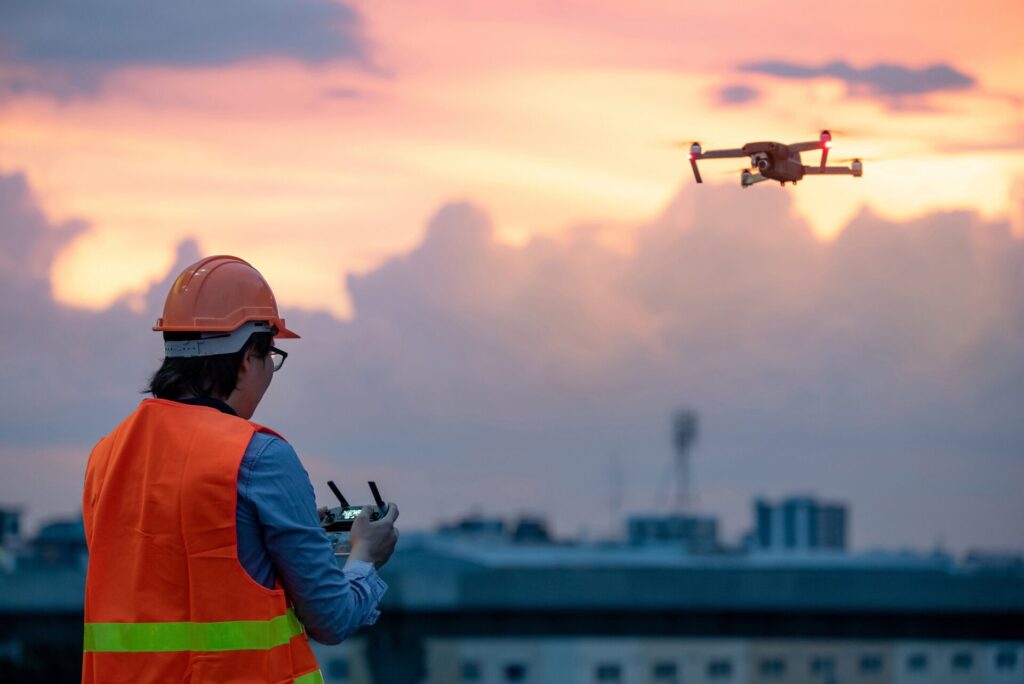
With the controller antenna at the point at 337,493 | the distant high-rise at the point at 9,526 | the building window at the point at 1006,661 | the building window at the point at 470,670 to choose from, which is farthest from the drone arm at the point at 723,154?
the distant high-rise at the point at 9,526

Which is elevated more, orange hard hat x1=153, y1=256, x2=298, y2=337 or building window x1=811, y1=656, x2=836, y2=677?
orange hard hat x1=153, y1=256, x2=298, y2=337

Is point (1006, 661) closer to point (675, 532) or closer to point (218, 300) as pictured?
point (218, 300)

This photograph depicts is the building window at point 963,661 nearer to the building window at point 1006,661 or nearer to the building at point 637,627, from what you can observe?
the building at point 637,627

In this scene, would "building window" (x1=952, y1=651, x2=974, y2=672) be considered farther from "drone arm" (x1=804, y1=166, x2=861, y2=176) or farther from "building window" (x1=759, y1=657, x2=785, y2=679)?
"drone arm" (x1=804, y1=166, x2=861, y2=176)

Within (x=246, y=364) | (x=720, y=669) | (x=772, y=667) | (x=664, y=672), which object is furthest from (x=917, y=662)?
(x=246, y=364)

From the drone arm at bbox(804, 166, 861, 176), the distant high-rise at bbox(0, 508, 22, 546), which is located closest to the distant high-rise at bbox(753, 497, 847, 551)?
the distant high-rise at bbox(0, 508, 22, 546)

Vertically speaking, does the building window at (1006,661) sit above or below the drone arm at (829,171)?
below

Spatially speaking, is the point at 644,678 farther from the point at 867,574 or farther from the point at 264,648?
the point at 264,648
